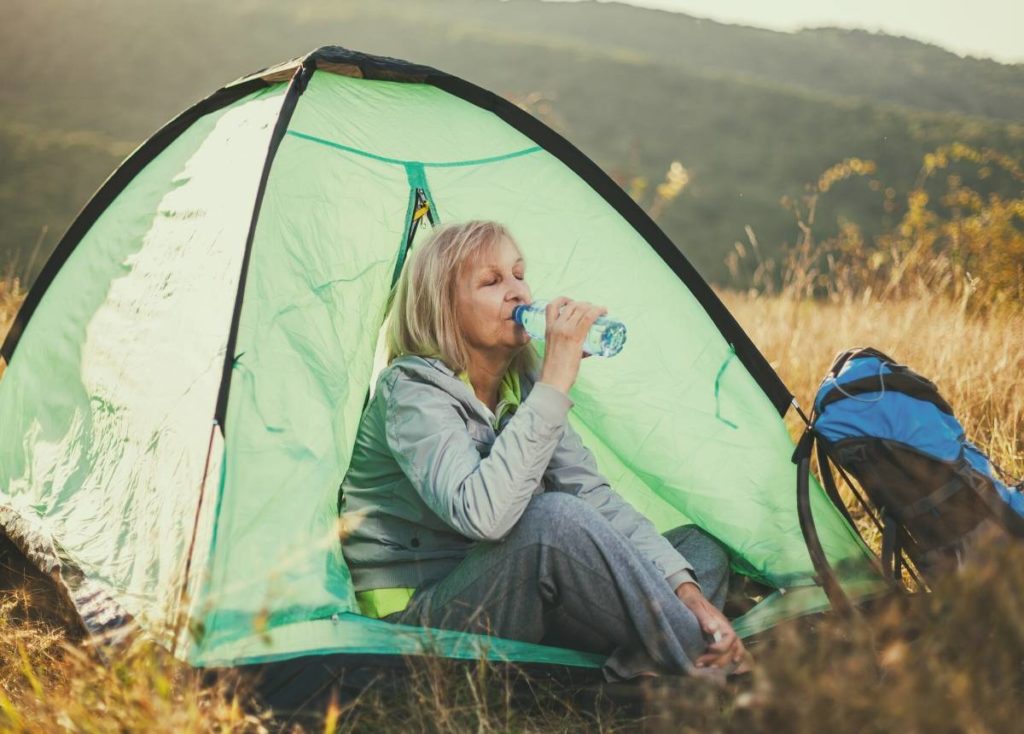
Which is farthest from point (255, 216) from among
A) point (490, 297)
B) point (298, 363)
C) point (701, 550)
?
point (701, 550)

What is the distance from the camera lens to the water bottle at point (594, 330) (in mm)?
2102

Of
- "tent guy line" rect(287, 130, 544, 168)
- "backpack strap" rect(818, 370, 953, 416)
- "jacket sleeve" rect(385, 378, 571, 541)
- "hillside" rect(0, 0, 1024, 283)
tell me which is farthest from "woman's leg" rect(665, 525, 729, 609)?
"hillside" rect(0, 0, 1024, 283)

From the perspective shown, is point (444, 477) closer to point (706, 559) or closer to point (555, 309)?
point (555, 309)

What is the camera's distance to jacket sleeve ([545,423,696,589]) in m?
2.17

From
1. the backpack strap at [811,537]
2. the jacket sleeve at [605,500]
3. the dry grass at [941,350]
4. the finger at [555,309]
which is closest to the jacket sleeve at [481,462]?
the finger at [555,309]

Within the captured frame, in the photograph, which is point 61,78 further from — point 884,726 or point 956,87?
point 884,726

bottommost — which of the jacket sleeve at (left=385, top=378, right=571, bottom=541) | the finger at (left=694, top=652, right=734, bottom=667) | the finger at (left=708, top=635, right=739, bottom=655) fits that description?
the finger at (left=694, top=652, right=734, bottom=667)

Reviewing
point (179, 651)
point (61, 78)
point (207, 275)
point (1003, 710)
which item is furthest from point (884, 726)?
point (61, 78)

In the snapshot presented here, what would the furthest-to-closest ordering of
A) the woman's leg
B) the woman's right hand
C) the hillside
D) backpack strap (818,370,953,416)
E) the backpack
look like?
the hillside, the woman's leg, backpack strap (818,370,953,416), the backpack, the woman's right hand

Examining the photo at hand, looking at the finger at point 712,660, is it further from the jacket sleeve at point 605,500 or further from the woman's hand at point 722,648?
the jacket sleeve at point 605,500

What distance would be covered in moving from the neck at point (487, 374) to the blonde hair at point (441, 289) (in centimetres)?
4

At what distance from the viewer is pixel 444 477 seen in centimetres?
185

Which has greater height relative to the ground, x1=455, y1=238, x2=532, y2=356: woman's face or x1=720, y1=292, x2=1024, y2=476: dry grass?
x1=455, y1=238, x2=532, y2=356: woman's face

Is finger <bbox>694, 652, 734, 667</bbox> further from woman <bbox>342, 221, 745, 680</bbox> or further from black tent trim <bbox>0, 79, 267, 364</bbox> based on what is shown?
black tent trim <bbox>0, 79, 267, 364</bbox>
